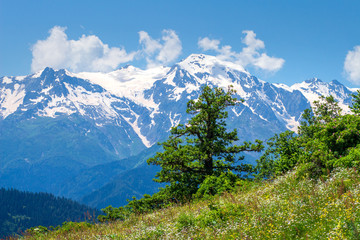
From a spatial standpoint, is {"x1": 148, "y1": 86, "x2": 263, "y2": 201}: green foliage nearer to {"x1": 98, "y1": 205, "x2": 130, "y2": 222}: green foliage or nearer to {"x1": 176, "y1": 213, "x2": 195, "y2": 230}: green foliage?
{"x1": 98, "y1": 205, "x2": 130, "y2": 222}: green foliage

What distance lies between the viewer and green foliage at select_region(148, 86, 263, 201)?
30.5 metres

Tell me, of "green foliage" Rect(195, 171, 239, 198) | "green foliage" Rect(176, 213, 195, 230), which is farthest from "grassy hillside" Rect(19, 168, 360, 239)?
"green foliage" Rect(195, 171, 239, 198)

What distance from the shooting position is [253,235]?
8.89m

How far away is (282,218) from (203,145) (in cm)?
2159

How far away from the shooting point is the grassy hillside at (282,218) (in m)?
8.19

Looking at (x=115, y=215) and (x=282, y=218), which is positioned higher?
(x=115, y=215)

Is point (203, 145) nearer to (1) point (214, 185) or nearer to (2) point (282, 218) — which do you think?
(1) point (214, 185)

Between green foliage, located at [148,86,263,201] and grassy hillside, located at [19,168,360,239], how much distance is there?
16.3 metres

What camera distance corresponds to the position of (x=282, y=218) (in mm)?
9305

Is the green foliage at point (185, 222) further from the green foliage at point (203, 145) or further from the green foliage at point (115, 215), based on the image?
the green foliage at point (203, 145)

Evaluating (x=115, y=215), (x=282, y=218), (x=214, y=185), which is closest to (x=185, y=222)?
(x=282, y=218)

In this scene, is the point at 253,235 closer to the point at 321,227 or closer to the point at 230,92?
the point at 321,227

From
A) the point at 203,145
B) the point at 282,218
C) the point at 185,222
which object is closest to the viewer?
the point at 282,218

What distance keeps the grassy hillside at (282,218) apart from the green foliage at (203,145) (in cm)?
1628
